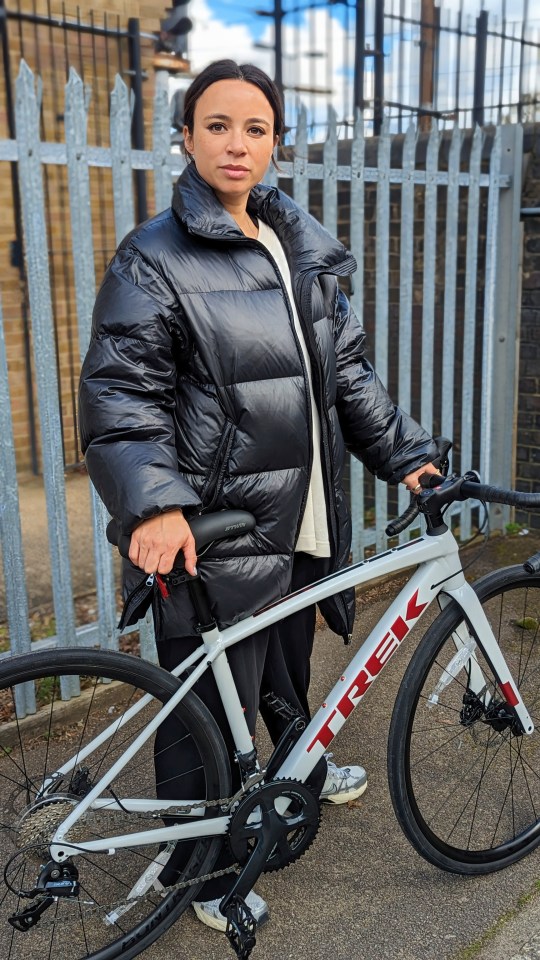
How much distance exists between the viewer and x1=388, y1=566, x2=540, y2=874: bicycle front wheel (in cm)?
233

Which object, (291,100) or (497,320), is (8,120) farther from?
(497,320)

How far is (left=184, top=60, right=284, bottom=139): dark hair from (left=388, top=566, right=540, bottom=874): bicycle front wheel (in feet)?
4.18

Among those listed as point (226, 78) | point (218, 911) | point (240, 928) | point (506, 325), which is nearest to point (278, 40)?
point (506, 325)

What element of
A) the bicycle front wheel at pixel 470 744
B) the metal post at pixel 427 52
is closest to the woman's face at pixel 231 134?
the bicycle front wheel at pixel 470 744

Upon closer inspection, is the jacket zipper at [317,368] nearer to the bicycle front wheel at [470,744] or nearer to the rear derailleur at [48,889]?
the bicycle front wheel at [470,744]

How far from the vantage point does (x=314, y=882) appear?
250 centimetres

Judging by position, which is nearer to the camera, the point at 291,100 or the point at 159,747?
the point at 159,747

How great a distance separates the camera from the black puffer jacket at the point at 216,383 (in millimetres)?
1910

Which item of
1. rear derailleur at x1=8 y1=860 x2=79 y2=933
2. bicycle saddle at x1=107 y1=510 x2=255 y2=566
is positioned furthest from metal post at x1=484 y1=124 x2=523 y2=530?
rear derailleur at x1=8 y1=860 x2=79 y2=933

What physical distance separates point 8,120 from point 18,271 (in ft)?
3.53

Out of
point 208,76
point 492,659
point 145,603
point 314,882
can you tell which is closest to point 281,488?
point 145,603

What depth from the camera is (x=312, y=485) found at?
7.51ft

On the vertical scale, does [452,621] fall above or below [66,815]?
above

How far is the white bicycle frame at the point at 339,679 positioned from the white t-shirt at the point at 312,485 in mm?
120
